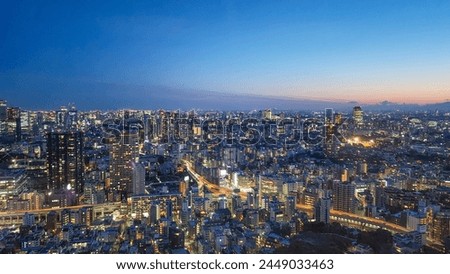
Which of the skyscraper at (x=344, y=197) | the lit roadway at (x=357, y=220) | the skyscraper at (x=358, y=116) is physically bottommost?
the lit roadway at (x=357, y=220)

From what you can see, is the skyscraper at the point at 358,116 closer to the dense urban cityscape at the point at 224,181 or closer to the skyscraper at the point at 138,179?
the dense urban cityscape at the point at 224,181

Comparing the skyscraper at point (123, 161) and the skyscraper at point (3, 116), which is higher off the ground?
the skyscraper at point (3, 116)

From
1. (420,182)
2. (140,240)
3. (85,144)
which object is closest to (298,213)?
(140,240)

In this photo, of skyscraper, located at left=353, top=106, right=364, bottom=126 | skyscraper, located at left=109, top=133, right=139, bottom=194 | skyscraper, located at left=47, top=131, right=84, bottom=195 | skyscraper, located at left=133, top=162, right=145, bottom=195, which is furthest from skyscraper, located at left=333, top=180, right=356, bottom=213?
skyscraper, located at left=47, top=131, right=84, bottom=195

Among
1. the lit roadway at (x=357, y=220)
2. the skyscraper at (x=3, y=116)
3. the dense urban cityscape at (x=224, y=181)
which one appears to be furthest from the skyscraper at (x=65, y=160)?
the lit roadway at (x=357, y=220)

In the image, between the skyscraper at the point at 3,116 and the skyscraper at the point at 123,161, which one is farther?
the skyscraper at the point at 123,161

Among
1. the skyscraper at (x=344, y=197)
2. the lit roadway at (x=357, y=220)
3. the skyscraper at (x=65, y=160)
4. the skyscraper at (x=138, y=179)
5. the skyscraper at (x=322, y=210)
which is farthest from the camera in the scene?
the skyscraper at (x=65, y=160)
